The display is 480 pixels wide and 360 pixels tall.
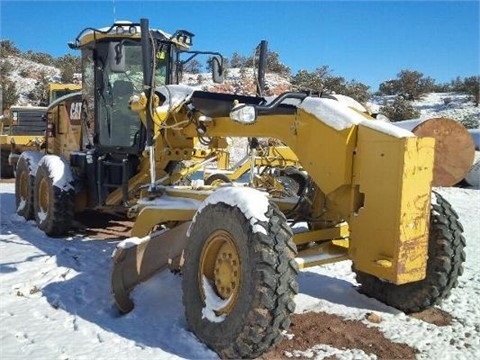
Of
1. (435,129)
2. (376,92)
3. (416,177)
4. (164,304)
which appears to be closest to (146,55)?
(164,304)

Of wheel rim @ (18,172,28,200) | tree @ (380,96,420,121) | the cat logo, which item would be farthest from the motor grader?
tree @ (380,96,420,121)

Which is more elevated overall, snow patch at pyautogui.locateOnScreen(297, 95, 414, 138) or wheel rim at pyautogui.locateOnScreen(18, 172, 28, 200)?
snow patch at pyautogui.locateOnScreen(297, 95, 414, 138)

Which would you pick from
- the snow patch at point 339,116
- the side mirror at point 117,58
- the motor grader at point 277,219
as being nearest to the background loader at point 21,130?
the motor grader at point 277,219

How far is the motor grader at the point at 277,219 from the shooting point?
11.0ft

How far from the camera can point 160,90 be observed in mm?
5789

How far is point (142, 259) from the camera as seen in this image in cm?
Answer: 435

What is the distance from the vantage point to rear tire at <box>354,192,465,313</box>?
4078mm

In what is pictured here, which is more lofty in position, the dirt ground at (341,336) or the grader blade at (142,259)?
the grader blade at (142,259)

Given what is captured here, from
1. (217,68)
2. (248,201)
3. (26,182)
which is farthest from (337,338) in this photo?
(26,182)

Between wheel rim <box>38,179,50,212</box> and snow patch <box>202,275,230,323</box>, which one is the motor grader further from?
wheel rim <box>38,179,50,212</box>

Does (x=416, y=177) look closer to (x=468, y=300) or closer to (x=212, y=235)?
(x=212, y=235)

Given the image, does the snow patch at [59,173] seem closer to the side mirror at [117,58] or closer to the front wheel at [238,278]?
the side mirror at [117,58]

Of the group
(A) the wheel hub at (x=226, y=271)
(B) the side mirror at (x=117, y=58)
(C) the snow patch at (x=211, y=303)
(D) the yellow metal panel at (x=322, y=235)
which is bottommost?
(C) the snow patch at (x=211, y=303)

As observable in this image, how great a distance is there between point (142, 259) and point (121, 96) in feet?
10.3
